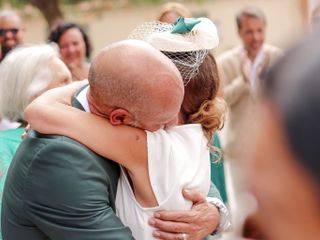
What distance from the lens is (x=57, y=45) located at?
16.9 feet

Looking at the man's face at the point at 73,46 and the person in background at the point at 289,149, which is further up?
the person in background at the point at 289,149

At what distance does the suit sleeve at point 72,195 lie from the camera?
1.71 m

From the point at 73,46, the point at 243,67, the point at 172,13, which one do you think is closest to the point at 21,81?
the point at 172,13

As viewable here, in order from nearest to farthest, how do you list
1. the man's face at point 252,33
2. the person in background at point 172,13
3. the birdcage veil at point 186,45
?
1. the birdcage veil at point 186,45
2. the person in background at point 172,13
3. the man's face at point 252,33

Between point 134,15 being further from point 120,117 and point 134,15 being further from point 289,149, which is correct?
point 289,149

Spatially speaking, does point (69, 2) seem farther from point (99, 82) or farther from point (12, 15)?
point (99, 82)

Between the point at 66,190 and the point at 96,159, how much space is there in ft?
0.39

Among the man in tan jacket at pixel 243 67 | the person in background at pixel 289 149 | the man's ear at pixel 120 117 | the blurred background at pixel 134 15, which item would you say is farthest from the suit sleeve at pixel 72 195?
the blurred background at pixel 134 15

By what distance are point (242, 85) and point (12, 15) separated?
7.70 ft

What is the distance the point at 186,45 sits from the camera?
2074mm

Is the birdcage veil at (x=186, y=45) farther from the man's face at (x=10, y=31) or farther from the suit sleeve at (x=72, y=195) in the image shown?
the man's face at (x=10, y=31)

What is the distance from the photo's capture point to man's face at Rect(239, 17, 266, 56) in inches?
219

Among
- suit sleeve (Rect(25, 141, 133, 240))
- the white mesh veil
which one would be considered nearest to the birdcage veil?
the white mesh veil

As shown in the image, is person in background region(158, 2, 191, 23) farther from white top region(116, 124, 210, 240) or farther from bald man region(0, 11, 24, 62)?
white top region(116, 124, 210, 240)
